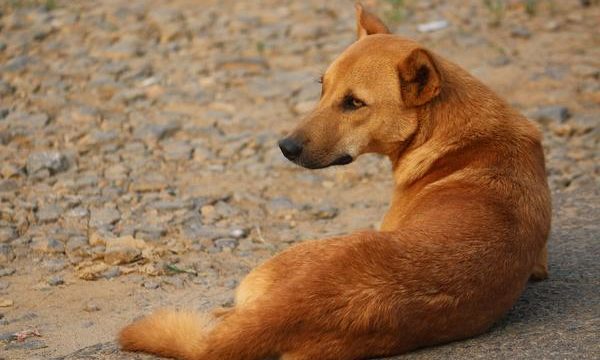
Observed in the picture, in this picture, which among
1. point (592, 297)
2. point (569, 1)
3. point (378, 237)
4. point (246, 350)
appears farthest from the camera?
point (569, 1)

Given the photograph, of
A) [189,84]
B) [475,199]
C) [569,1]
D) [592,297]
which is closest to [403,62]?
[475,199]

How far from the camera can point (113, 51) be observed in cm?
969

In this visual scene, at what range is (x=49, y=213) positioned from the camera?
22.2 ft

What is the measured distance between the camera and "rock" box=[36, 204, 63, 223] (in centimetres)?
670

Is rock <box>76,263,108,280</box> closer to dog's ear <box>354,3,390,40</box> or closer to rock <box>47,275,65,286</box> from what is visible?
rock <box>47,275,65,286</box>

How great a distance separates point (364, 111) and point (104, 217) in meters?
2.42

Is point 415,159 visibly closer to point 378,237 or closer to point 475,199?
point 475,199

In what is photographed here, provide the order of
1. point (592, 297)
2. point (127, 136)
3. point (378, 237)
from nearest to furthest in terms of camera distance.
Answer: point (378, 237) < point (592, 297) < point (127, 136)

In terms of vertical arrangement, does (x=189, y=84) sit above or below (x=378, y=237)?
below

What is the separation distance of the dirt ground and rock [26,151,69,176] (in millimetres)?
18

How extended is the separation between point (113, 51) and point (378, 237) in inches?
243

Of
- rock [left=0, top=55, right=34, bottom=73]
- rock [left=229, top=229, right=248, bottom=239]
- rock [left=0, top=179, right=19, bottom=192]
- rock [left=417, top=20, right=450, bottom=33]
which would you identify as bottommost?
rock [left=229, top=229, right=248, bottom=239]

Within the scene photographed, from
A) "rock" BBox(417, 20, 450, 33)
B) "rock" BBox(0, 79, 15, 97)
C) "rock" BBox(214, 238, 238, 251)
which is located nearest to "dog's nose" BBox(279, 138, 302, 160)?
"rock" BBox(214, 238, 238, 251)

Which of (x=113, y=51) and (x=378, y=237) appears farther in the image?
(x=113, y=51)
